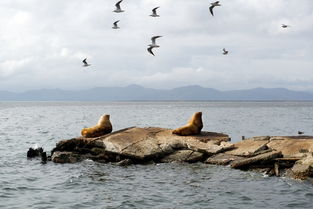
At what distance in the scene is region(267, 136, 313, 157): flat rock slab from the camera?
2167cm

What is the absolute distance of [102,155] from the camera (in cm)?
2500

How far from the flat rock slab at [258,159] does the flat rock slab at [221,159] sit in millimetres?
881

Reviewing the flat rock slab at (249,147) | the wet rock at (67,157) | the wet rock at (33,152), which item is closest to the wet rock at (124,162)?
the wet rock at (67,157)

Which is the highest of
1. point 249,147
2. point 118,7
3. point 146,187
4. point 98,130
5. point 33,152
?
point 118,7

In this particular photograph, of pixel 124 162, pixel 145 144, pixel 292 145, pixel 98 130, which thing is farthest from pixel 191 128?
pixel 292 145

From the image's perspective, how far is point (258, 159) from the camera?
21.4m

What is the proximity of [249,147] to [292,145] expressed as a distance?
7.08ft

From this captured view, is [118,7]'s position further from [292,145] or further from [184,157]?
[292,145]

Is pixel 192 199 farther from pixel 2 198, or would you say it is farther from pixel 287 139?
pixel 287 139

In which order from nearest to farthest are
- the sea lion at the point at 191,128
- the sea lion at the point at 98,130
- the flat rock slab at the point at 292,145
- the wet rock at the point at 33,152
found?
the flat rock slab at the point at 292,145, the sea lion at the point at 191,128, the sea lion at the point at 98,130, the wet rock at the point at 33,152

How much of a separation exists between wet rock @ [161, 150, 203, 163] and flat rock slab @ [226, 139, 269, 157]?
163 centimetres

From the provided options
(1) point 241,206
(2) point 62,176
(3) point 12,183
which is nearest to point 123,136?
(2) point 62,176

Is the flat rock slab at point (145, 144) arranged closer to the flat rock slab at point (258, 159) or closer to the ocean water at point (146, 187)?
the ocean water at point (146, 187)

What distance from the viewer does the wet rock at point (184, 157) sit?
23672 millimetres
